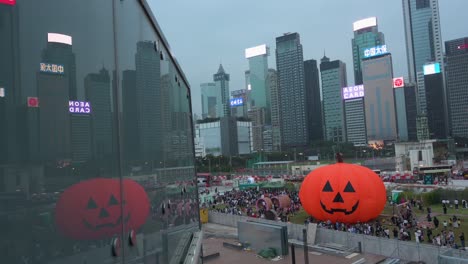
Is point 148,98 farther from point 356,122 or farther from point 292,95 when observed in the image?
point 292,95

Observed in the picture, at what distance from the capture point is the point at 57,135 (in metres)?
1.53

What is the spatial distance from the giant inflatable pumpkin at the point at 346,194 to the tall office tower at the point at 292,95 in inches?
6087

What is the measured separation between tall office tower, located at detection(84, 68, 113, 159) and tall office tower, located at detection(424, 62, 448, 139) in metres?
175

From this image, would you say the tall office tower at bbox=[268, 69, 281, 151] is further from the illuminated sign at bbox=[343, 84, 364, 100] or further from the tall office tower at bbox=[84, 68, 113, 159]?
the tall office tower at bbox=[84, 68, 113, 159]

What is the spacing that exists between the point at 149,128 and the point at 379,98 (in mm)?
159059

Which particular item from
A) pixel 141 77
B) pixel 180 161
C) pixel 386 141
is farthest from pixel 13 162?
pixel 386 141

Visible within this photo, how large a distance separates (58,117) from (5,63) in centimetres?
31

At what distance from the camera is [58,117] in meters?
1.55

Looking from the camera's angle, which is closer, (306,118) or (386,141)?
(386,141)

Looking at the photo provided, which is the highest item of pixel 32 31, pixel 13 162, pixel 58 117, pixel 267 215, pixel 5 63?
pixel 32 31

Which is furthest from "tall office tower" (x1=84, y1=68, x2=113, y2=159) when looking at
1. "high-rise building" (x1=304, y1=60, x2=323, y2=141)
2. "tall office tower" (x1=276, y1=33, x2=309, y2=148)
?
"high-rise building" (x1=304, y1=60, x2=323, y2=141)

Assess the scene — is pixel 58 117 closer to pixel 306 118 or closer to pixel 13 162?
pixel 13 162

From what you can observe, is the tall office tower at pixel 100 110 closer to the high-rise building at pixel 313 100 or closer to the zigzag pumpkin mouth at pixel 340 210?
the zigzag pumpkin mouth at pixel 340 210

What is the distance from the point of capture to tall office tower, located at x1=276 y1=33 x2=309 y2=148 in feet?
588
